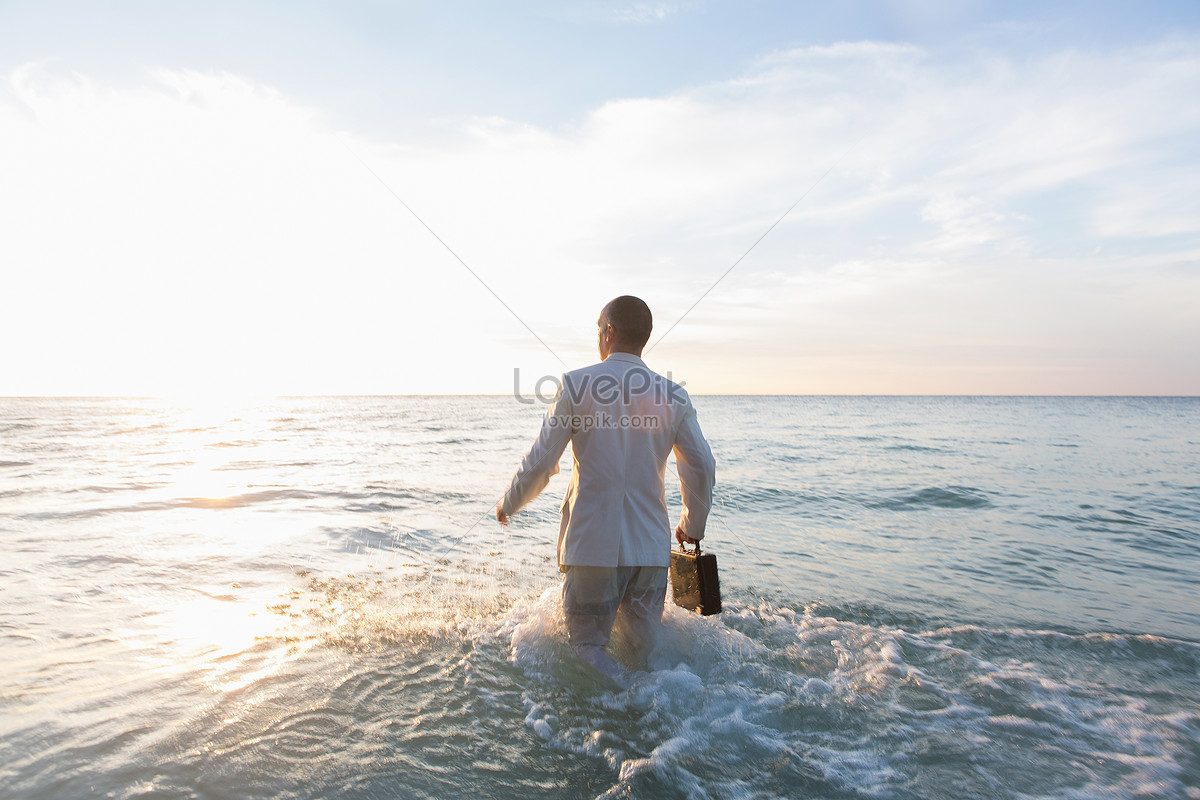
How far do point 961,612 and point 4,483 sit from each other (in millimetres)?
15262

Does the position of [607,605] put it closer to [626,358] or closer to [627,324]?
[626,358]

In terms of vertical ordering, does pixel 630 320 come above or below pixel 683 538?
above

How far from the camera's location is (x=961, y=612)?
18.0 ft

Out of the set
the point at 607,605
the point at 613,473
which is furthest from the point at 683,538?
the point at 613,473

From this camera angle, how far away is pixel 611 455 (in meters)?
3.32

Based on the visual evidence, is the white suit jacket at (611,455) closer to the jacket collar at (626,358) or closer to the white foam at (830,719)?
the jacket collar at (626,358)

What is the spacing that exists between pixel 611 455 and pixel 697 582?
3.46 feet

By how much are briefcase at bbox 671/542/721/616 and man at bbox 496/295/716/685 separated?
0.26m

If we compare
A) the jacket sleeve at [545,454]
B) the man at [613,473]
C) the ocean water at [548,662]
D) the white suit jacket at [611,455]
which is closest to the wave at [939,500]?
the ocean water at [548,662]

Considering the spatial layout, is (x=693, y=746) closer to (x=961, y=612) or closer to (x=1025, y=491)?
(x=961, y=612)

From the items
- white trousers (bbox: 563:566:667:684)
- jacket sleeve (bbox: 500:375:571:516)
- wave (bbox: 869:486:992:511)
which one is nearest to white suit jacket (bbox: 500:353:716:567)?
jacket sleeve (bbox: 500:375:571:516)

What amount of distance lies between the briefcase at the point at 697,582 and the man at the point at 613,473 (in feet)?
0.86

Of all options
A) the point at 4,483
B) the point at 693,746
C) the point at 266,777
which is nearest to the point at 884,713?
the point at 693,746

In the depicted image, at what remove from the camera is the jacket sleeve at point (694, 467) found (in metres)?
3.47
